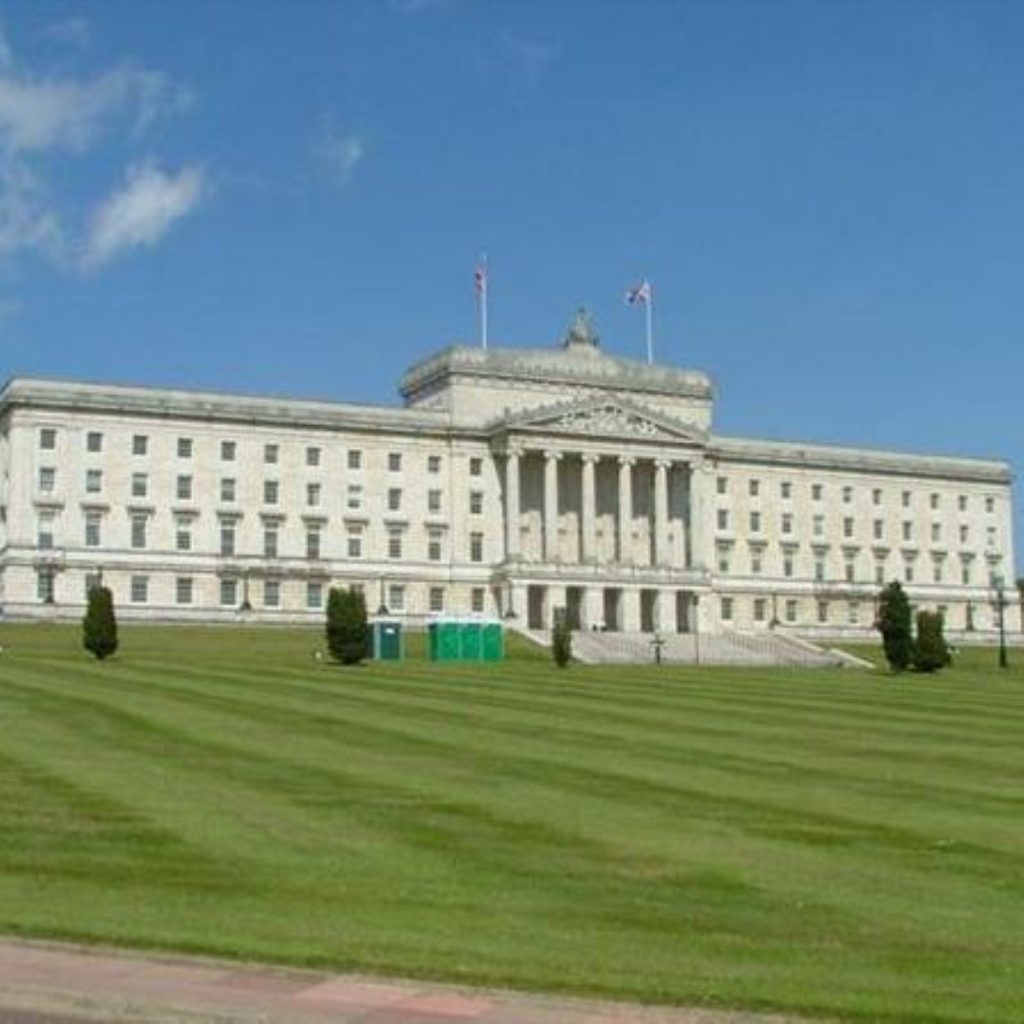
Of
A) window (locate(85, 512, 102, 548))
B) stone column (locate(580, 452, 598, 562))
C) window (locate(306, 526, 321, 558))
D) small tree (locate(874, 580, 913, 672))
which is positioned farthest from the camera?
stone column (locate(580, 452, 598, 562))

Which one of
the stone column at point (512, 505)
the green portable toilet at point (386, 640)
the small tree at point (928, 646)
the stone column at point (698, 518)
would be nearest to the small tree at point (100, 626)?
the green portable toilet at point (386, 640)

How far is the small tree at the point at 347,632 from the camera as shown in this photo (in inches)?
2926

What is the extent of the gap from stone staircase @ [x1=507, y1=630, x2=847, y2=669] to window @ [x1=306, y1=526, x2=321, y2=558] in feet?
63.3

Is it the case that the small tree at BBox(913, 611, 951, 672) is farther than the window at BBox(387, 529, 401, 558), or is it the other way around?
the window at BBox(387, 529, 401, 558)

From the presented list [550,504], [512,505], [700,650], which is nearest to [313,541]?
[512,505]

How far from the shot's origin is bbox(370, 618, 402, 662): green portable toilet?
276 ft

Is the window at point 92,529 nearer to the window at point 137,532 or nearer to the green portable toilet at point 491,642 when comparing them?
the window at point 137,532

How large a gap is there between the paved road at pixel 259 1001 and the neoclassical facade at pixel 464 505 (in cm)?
10483

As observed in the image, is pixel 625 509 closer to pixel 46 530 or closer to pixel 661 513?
pixel 661 513

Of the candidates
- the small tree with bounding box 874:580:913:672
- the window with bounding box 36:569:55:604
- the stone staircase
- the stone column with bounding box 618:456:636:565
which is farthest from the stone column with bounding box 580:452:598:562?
the small tree with bounding box 874:580:913:672

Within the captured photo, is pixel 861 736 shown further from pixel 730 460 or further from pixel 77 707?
pixel 730 460

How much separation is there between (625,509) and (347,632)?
195ft

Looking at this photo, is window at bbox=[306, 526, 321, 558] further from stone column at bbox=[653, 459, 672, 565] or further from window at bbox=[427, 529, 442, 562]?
stone column at bbox=[653, 459, 672, 565]

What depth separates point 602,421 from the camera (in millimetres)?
130250
